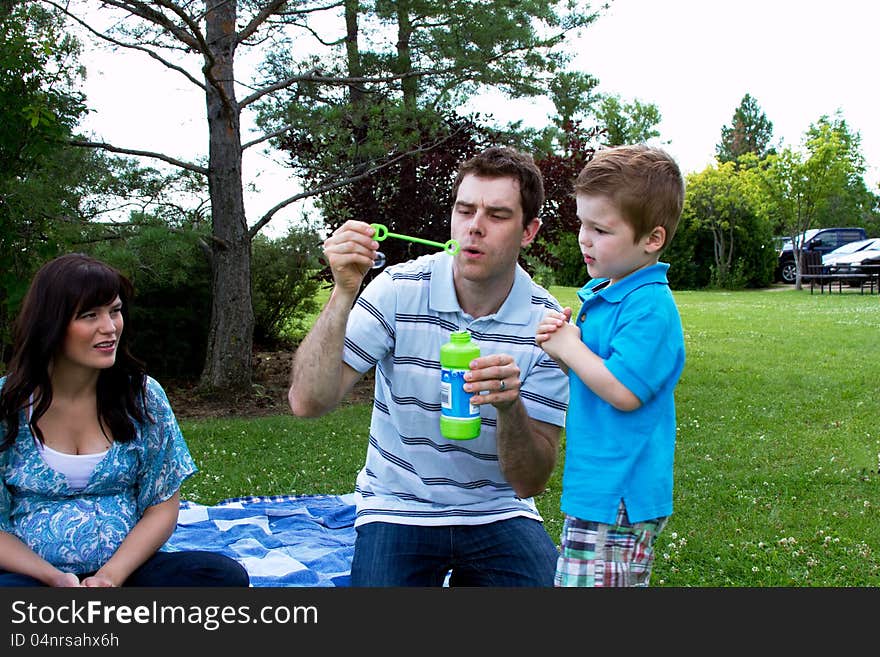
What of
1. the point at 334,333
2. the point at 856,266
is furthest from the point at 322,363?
the point at 856,266

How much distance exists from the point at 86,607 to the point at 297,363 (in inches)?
36.3

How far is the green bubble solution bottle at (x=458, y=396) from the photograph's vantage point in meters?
2.33

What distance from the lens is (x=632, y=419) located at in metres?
2.26

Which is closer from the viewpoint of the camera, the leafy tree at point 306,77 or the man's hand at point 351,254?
the man's hand at point 351,254

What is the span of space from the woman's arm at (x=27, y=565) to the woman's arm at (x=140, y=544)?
0.07 metres

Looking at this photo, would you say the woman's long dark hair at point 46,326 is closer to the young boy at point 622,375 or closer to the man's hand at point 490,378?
the man's hand at point 490,378

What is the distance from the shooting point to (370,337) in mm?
2812

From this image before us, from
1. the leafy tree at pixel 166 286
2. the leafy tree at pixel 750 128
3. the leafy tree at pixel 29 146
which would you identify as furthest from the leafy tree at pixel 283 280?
the leafy tree at pixel 750 128

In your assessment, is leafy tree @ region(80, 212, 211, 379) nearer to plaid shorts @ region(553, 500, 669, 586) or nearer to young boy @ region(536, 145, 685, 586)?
young boy @ region(536, 145, 685, 586)

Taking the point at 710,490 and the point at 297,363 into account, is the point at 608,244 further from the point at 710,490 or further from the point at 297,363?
the point at 710,490

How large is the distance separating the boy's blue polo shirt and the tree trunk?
20.3 feet

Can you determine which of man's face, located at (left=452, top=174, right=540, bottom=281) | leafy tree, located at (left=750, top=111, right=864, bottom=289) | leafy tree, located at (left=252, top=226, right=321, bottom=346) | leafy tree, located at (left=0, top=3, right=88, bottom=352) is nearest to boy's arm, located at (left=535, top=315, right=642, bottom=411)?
man's face, located at (left=452, top=174, right=540, bottom=281)

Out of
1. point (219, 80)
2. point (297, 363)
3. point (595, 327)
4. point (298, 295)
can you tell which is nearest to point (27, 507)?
point (297, 363)

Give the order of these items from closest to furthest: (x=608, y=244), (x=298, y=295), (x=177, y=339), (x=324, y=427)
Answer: (x=608, y=244), (x=324, y=427), (x=177, y=339), (x=298, y=295)
